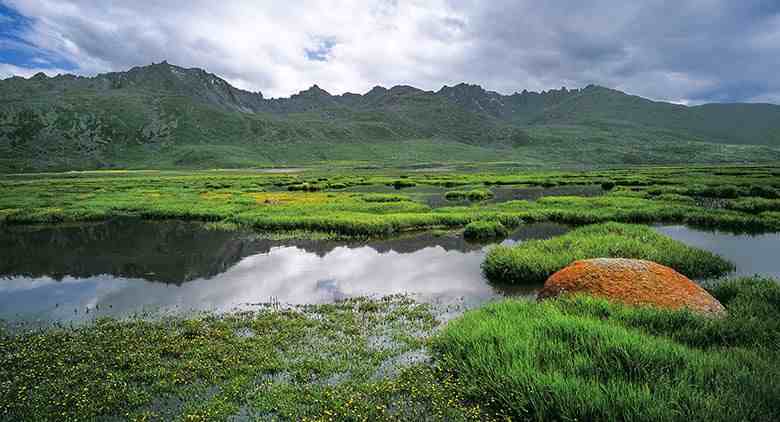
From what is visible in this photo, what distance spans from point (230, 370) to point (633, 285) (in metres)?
12.7

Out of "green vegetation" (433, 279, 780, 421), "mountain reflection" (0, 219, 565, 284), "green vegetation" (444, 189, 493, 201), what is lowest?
"mountain reflection" (0, 219, 565, 284)

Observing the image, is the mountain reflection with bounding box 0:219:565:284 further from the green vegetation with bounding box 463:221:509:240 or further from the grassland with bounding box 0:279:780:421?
the grassland with bounding box 0:279:780:421

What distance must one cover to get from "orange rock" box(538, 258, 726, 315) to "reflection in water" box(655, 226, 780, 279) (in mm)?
9461

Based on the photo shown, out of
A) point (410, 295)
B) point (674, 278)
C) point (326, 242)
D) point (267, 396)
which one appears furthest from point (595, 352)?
point (326, 242)

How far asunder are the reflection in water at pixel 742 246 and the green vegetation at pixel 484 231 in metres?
11.9

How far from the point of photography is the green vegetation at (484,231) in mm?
28641

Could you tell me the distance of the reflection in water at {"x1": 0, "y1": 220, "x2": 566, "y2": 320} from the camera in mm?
16781

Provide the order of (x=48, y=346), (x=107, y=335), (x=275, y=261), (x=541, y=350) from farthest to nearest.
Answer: (x=275, y=261) < (x=107, y=335) < (x=48, y=346) < (x=541, y=350)

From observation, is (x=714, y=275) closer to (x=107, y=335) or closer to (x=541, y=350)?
(x=541, y=350)

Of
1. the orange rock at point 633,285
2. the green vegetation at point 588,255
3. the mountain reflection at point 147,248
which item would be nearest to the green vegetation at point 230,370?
the orange rock at point 633,285

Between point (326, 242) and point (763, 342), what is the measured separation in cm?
2275

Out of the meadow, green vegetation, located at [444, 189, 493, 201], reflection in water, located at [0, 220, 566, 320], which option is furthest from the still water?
green vegetation, located at [444, 189, 493, 201]

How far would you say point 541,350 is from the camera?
9281mm

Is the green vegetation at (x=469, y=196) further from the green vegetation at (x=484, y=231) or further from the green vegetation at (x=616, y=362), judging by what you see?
the green vegetation at (x=616, y=362)
